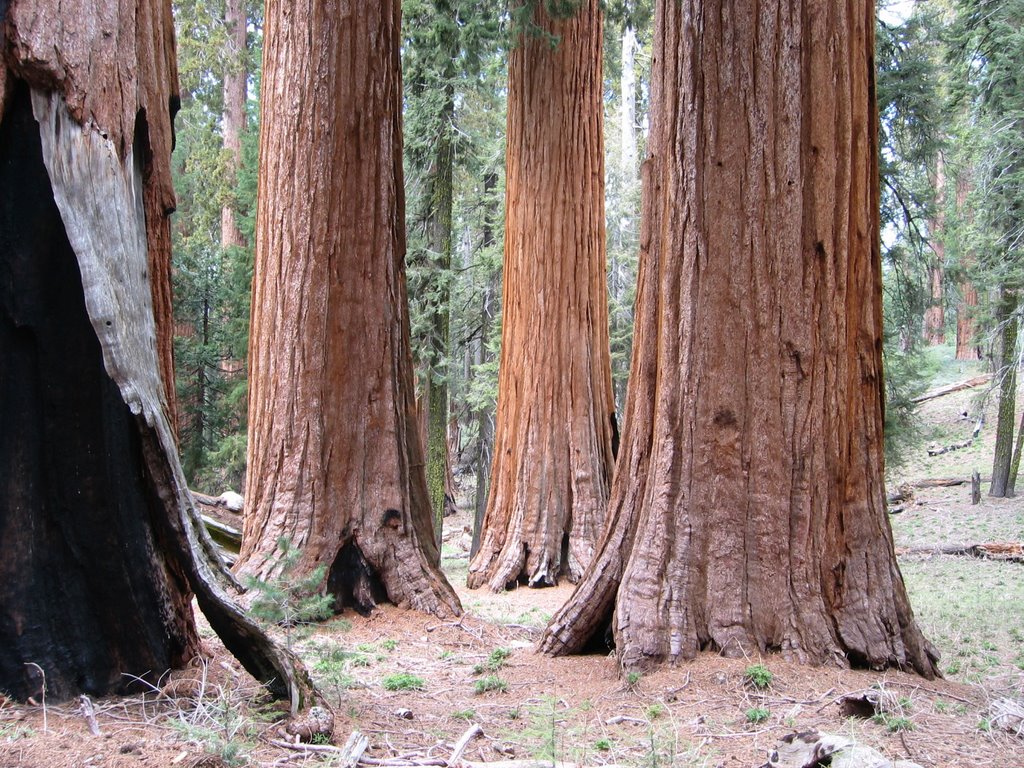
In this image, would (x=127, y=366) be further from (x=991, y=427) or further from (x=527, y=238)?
(x=991, y=427)

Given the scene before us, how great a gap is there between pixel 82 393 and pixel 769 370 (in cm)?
343

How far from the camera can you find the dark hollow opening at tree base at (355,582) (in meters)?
6.43

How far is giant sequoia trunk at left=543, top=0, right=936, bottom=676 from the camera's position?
15.0 feet

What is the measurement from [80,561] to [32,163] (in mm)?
1485

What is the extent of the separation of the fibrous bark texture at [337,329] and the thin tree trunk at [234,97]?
14.8 m

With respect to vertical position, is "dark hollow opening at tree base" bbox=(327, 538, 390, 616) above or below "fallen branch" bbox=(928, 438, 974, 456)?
below

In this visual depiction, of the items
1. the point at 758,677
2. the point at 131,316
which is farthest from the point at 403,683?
the point at 131,316

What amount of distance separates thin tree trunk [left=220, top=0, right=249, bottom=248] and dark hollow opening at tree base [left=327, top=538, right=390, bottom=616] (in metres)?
16.1

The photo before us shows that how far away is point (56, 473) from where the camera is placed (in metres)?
3.13

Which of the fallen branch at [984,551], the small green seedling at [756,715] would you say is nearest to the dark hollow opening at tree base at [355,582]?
the small green seedling at [756,715]

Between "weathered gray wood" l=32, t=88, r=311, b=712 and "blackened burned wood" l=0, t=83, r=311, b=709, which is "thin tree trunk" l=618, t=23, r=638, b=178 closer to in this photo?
"weathered gray wood" l=32, t=88, r=311, b=712

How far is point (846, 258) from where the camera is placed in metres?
4.76

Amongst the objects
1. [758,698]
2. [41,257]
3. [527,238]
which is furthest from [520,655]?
[527,238]

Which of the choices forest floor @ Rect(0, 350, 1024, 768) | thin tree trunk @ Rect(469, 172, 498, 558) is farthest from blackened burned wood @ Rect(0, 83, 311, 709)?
thin tree trunk @ Rect(469, 172, 498, 558)
